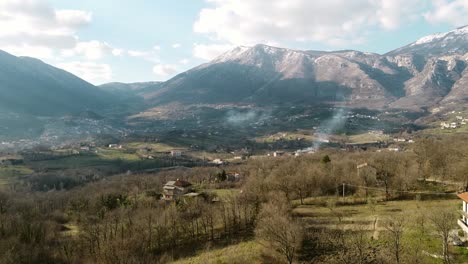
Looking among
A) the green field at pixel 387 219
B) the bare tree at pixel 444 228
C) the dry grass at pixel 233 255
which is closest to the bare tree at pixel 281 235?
the dry grass at pixel 233 255

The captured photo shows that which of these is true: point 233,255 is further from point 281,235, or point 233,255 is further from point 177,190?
point 177,190

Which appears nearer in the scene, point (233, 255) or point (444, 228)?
point (444, 228)

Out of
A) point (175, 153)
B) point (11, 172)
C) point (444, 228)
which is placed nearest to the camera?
point (444, 228)

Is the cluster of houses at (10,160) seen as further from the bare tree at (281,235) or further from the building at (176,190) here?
the bare tree at (281,235)

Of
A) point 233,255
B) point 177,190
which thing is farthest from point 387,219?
point 177,190

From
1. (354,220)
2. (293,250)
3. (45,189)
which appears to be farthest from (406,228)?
(45,189)

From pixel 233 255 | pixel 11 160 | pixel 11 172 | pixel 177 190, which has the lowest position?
pixel 177 190

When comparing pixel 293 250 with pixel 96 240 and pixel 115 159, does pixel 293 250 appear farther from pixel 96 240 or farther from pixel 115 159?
pixel 115 159

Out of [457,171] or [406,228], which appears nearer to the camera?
[406,228]

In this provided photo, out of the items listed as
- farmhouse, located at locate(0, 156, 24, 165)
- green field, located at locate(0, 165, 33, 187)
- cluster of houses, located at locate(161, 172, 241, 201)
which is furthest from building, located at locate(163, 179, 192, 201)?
farmhouse, located at locate(0, 156, 24, 165)

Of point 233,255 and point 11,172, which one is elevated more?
point 11,172

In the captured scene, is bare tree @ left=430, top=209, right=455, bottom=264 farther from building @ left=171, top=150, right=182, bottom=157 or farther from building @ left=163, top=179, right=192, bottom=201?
building @ left=171, top=150, right=182, bottom=157
